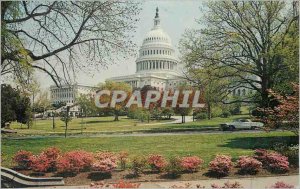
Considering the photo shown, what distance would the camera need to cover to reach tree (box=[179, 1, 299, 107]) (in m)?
13.2

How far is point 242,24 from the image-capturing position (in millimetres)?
13555

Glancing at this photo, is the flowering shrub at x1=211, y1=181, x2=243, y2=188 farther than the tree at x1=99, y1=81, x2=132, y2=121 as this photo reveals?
No

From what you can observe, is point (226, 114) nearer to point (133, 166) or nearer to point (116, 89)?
point (116, 89)

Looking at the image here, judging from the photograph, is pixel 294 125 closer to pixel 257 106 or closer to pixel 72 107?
pixel 257 106

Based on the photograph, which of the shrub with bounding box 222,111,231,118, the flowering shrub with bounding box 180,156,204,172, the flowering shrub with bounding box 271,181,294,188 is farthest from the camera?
the shrub with bounding box 222,111,231,118

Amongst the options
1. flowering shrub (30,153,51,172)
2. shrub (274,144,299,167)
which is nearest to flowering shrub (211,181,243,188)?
shrub (274,144,299,167)

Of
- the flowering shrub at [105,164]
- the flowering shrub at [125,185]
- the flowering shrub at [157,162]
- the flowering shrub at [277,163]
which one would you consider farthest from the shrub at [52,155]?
the flowering shrub at [277,163]

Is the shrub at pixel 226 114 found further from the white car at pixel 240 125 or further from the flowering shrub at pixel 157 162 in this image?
the flowering shrub at pixel 157 162

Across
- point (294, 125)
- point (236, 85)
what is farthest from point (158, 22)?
point (294, 125)

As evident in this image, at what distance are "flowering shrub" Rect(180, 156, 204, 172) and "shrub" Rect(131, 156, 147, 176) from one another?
94 centimetres

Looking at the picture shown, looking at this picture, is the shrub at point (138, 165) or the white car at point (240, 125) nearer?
the shrub at point (138, 165)

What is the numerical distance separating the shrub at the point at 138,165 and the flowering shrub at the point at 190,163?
94 centimetres

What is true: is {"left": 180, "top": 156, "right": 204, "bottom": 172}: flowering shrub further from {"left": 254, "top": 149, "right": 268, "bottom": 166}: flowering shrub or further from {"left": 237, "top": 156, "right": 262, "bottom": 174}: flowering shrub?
{"left": 254, "top": 149, "right": 268, "bottom": 166}: flowering shrub

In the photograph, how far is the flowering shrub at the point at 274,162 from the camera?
11.1 m
